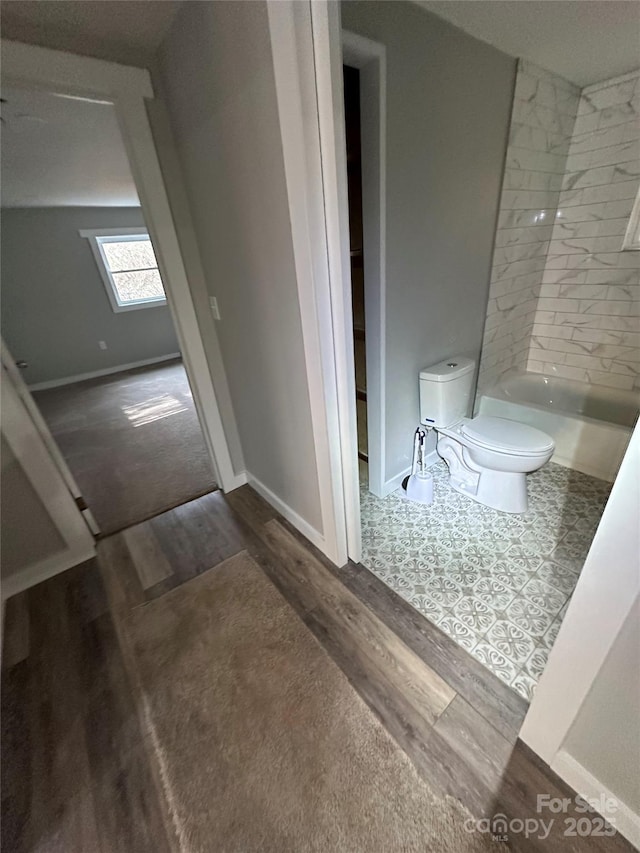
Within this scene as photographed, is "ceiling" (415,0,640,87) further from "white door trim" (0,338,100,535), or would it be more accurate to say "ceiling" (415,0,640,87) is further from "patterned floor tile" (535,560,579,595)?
"patterned floor tile" (535,560,579,595)

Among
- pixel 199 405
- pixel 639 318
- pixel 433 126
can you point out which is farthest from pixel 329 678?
pixel 639 318

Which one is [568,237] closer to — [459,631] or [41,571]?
[459,631]

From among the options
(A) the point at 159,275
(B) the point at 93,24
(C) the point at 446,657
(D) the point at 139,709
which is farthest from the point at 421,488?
(A) the point at 159,275

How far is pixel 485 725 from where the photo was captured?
1001mm

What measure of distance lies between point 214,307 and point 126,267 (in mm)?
4384

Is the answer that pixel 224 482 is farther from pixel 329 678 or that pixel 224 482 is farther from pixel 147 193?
pixel 147 193

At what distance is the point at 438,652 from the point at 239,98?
192 cm

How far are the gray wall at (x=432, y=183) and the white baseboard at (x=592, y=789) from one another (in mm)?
1259

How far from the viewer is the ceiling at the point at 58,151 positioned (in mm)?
1671

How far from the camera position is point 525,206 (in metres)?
1.97

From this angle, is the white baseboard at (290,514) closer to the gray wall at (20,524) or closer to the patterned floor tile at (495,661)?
the patterned floor tile at (495,661)

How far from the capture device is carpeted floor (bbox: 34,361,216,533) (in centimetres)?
217

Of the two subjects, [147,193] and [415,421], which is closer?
[147,193]

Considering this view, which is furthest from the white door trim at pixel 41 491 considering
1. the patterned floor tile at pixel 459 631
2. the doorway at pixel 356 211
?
the patterned floor tile at pixel 459 631
